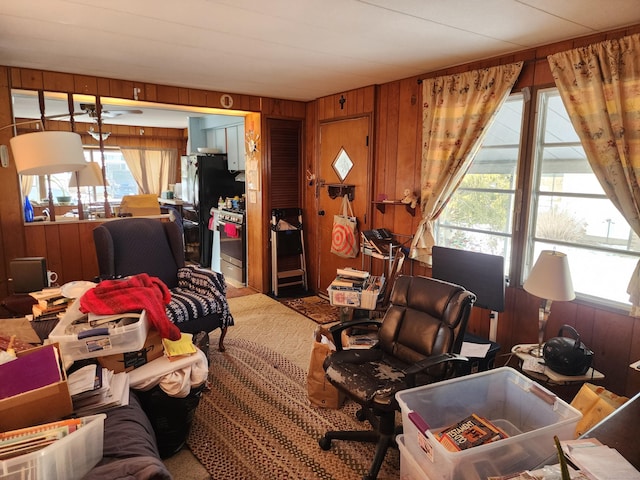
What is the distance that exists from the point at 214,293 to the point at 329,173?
6.75 ft

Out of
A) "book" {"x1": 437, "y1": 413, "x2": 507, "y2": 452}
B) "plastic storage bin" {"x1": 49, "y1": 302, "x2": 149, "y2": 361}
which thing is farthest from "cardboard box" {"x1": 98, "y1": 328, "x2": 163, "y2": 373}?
"book" {"x1": 437, "y1": 413, "x2": 507, "y2": 452}

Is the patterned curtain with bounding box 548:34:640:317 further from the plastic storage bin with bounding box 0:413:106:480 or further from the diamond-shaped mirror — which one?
the plastic storage bin with bounding box 0:413:106:480

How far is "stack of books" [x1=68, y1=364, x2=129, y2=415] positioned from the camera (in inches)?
65.0

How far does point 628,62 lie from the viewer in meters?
2.28

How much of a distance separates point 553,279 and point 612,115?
1.00m

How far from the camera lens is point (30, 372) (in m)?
1.49

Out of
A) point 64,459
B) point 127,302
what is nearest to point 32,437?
point 64,459

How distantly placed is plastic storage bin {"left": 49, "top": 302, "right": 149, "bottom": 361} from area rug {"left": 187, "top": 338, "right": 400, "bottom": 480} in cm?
74

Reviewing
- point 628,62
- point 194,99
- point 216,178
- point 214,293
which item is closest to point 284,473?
point 214,293

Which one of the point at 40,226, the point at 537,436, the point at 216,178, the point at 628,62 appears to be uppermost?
the point at 628,62

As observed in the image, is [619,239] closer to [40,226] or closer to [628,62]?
[628,62]

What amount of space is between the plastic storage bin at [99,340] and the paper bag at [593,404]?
2.24m

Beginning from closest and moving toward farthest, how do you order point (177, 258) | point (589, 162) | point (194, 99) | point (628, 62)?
point (628, 62) < point (589, 162) < point (177, 258) < point (194, 99)

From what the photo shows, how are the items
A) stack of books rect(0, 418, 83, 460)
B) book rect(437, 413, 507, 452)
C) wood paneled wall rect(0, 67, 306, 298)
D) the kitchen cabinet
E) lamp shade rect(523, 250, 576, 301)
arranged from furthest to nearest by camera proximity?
the kitchen cabinet < wood paneled wall rect(0, 67, 306, 298) < lamp shade rect(523, 250, 576, 301) < book rect(437, 413, 507, 452) < stack of books rect(0, 418, 83, 460)
